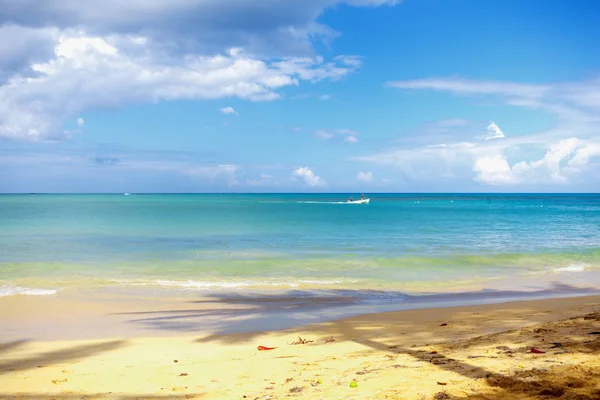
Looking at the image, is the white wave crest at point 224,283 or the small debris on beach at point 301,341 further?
the white wave crest at point 224,283

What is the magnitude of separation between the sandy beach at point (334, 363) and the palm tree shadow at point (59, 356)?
17 mm

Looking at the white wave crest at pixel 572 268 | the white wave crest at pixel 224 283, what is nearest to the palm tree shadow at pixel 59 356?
the white wave crest at pixel 224 283

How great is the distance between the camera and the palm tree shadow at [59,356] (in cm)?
735

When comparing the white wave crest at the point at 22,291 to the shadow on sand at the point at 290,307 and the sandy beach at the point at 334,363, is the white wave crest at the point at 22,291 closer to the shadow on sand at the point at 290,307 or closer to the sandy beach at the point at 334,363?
the shadow on sand at the point at 290,307

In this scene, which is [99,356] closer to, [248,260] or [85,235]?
[248,260]

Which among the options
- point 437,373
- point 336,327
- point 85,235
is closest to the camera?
point 437,373

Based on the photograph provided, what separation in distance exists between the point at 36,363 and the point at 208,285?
8.15 metres

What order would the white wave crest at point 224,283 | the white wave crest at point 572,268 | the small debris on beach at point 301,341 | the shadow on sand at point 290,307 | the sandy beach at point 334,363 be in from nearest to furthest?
the sandy beach at point 334,363, the small debris on beach at point 301,341, the shadow on sand at point 290,307, the white wave crest at point 224,283, the white wave crest at point 572,268

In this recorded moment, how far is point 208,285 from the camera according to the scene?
15586mm

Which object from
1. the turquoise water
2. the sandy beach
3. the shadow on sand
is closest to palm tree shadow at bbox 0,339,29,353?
the sandy beach

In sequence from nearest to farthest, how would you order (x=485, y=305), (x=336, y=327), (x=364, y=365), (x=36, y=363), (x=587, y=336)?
(x=364, y=365)
(x=587, y=336)
(x=36, y=363)
(x=336, y=327)
(x=485, y=305)

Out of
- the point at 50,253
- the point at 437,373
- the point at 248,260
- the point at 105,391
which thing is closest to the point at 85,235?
the point at 50,253

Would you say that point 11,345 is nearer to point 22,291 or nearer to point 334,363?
point 334,363

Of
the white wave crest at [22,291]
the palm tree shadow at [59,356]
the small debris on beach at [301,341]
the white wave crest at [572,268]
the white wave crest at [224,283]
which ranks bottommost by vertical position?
the white wave crest at [572,268]
